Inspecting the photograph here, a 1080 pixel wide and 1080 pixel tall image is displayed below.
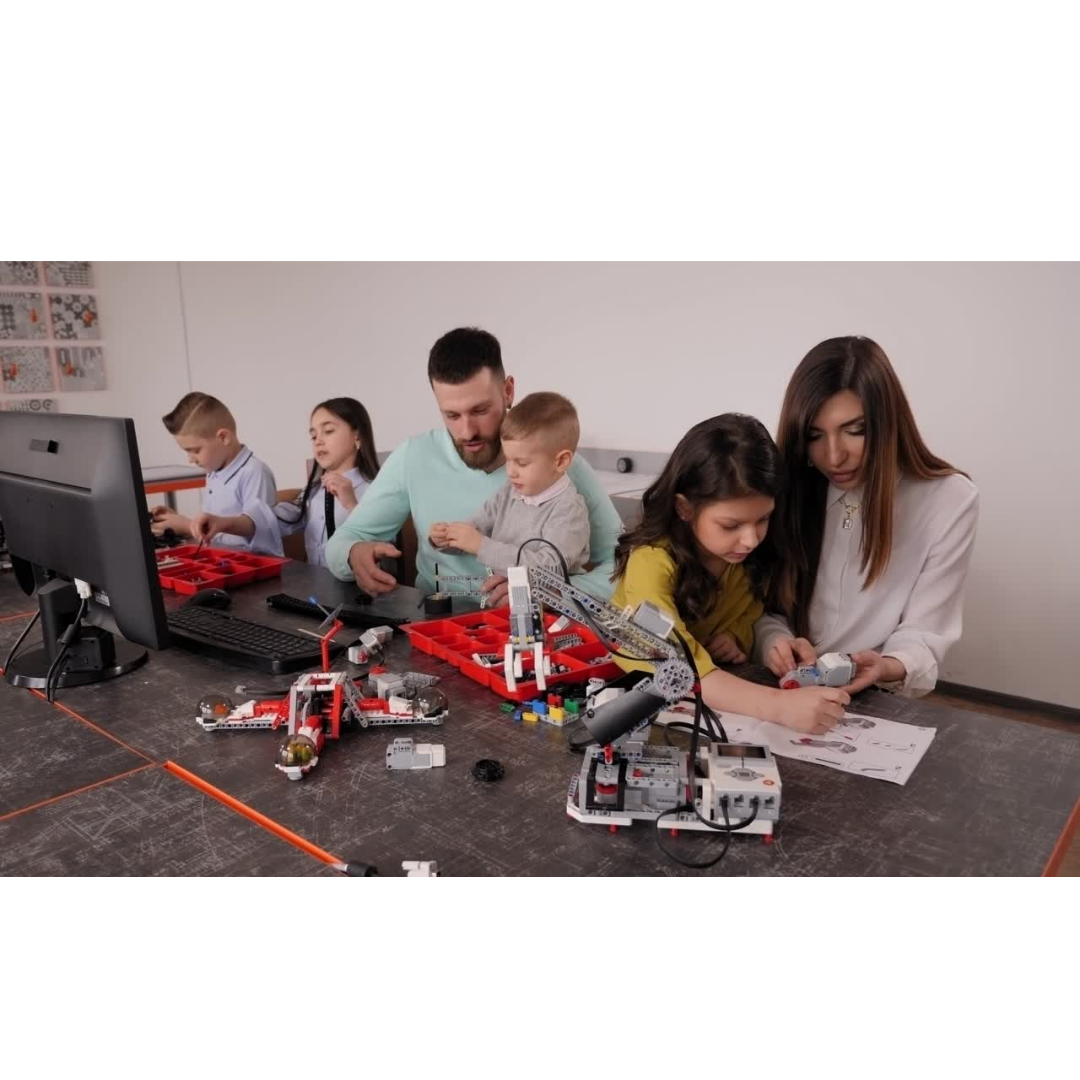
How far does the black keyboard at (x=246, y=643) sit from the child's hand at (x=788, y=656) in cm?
93

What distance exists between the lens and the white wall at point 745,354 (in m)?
3.05

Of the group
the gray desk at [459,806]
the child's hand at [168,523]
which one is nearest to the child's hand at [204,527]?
the child's hand at [168,523]

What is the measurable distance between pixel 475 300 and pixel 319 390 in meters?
1.59

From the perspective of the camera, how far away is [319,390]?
5660 millimetres

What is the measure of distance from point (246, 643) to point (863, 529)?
1.41 metres

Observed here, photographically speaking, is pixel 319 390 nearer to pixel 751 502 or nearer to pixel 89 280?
pixel 89 280

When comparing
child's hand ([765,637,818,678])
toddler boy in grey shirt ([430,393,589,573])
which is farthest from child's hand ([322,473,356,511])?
child's hand ([765,637,818,678])

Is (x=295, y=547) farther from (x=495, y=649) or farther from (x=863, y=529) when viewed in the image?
(x=863, y=529)

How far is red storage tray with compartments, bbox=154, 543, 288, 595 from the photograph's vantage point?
7.57 feet

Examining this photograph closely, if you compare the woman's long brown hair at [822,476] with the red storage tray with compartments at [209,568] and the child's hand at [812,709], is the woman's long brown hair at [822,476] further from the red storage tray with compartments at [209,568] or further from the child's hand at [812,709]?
the red storage tray with compartments at [209,568]

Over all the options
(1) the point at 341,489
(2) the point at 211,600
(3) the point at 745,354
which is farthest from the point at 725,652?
(3) the point at 745,354

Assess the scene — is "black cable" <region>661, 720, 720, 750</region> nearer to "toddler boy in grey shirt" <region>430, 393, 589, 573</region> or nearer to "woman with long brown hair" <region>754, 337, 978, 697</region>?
"woman with long brown hair" <region>754, 337, 978, 697</region>

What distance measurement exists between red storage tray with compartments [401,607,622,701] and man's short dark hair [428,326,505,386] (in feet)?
2.35

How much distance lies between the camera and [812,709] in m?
1.37
